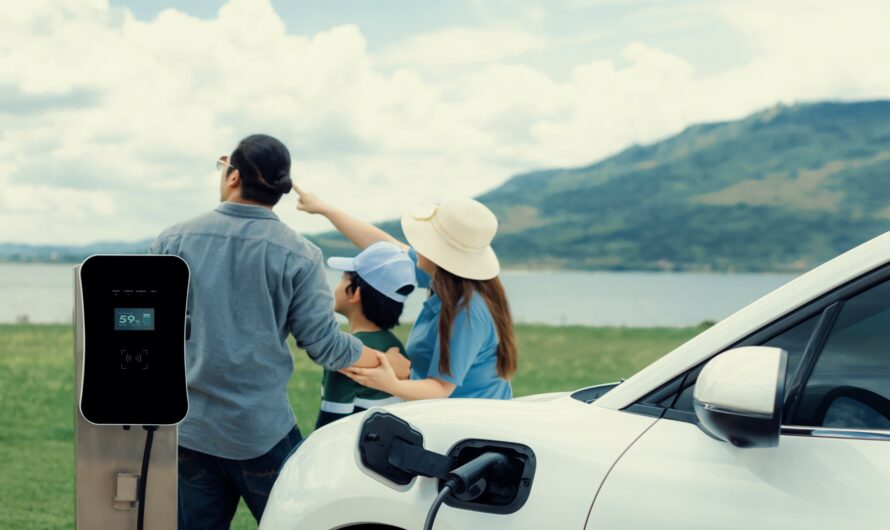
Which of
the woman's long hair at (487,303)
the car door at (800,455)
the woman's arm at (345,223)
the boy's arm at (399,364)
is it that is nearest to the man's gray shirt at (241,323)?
the boy's arm at (399,364)

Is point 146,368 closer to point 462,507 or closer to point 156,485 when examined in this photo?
point 156,485

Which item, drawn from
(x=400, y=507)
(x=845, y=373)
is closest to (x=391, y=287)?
(x=400, y=507)

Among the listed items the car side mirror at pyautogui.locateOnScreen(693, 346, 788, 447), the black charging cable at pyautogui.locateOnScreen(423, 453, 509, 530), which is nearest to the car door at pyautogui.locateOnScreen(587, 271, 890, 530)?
the car side mirror at pyautogui.locateOnScreen(693, 346, 788, 447)

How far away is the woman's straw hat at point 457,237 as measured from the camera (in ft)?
13.8

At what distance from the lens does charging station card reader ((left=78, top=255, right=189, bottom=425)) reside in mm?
3205

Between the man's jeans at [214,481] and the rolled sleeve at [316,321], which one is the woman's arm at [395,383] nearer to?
the rolled sleeve at [316,321]

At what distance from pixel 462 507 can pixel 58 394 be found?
11989 mm

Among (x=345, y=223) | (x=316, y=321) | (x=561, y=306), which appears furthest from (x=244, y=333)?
(x=561, y=306)

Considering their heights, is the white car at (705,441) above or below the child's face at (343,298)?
above

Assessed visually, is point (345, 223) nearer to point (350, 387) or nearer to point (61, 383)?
point (350, 387)

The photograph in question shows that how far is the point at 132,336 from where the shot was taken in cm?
321

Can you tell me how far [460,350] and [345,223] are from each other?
1119 millimetres

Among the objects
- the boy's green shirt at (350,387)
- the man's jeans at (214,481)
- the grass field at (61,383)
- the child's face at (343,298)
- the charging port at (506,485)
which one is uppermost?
the charging port at (506,485)

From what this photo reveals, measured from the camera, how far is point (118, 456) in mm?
3363
